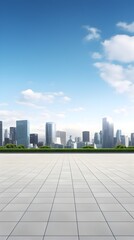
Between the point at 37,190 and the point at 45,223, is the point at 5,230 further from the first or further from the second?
the point at 37,190

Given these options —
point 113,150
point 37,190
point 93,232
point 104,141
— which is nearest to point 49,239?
point 93,232

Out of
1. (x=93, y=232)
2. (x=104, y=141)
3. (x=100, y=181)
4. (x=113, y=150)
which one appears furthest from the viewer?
(x=104, y=141)

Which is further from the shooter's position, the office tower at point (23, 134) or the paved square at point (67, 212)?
the office tower at point (23, 134)

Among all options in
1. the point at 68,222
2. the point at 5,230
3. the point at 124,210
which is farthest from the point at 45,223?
the point at 124,210

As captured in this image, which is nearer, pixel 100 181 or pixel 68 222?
pixel 68 222

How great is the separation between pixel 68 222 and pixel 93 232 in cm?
74

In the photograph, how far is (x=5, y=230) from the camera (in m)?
5.23

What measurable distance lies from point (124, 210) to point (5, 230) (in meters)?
2.86

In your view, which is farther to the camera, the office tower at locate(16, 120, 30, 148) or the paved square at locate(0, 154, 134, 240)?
the office tower at locate(16, 120, 30, 148)

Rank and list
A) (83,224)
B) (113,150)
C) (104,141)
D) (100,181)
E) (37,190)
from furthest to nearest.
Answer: (104,141) → (113,150) → (100,181) → (37,190) → (83,224)

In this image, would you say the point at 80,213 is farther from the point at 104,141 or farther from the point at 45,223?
the point at 104,141

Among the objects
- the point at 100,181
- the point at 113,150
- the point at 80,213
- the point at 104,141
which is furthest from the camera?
the point at 104,141

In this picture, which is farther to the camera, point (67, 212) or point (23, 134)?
point (23, 134)

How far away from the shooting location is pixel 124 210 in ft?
21.8
